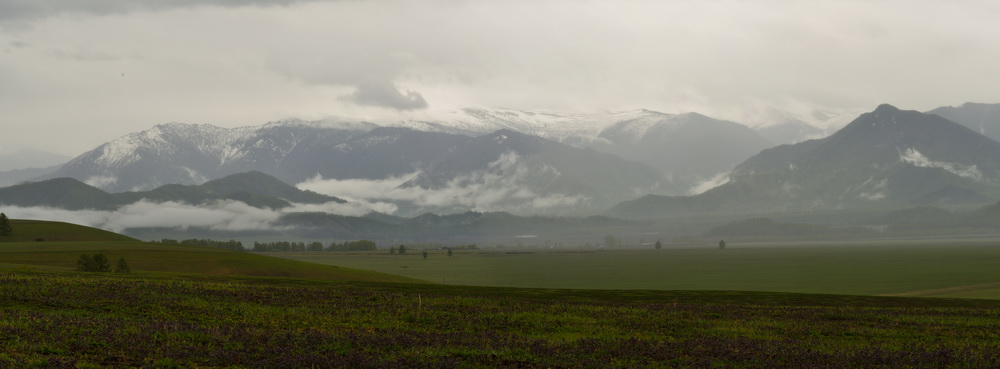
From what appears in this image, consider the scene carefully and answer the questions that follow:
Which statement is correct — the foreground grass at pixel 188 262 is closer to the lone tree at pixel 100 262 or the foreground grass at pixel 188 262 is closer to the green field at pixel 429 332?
the lone tree at pixel 100 262

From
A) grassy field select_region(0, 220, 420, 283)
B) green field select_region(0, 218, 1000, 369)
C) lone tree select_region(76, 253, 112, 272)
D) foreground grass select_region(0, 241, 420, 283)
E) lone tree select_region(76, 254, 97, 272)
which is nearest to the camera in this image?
green field select_region(0, 218, 1000, 369)

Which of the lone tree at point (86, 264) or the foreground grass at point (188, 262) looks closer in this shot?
the lone tree at point (86, 264)

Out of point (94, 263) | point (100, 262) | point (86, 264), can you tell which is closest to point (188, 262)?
point (100, 262)

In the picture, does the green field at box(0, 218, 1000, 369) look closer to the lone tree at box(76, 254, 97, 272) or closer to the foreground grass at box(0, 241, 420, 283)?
the lone tree at box(76, 254, 97, 272)

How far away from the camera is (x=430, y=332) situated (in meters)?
46.0

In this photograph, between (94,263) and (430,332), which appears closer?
(430,332)

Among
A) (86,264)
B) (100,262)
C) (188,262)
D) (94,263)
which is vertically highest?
(188,262)

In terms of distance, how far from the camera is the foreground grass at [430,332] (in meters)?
35.2

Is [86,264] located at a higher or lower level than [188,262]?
lower

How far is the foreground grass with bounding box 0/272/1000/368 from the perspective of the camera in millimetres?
35156

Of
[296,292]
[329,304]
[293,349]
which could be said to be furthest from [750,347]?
[296,292]

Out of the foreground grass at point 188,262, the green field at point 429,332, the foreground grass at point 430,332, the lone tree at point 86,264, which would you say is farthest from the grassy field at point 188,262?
the foreground grass at point 430,332

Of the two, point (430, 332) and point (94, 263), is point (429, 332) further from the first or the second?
point (94, 263)

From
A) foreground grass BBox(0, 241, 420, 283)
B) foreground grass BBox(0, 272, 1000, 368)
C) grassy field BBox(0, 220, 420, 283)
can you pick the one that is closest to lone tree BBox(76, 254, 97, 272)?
grassy field BBox(0, 220, 420, 283)
